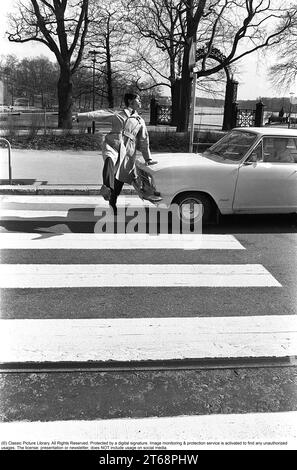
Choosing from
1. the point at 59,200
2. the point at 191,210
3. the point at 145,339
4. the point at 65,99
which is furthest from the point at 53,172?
the point at 65,99

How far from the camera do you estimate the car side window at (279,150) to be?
736 centimetres

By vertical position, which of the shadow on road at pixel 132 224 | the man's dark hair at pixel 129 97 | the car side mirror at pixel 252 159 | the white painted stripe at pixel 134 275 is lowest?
the white painted stripe at pixel 134 275

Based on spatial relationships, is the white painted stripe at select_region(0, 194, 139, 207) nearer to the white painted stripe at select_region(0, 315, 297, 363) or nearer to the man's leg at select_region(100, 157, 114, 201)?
the man's leg at select_region(100, 157, 114, 201)

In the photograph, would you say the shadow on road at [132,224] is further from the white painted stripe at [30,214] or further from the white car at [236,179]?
the white car at [236,179]

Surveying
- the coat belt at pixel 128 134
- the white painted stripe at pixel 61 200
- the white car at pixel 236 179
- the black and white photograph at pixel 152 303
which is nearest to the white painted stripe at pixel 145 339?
the black and white photograph at pixel 152 303

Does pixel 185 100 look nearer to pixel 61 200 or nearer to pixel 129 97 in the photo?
pixel 61 200

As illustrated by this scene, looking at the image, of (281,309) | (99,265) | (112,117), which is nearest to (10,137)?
(112,117)

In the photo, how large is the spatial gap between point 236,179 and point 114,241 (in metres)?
2.10

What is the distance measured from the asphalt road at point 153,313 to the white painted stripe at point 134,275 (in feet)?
0.35

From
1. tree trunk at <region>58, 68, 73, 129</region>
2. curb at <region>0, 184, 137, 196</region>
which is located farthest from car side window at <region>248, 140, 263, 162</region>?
tree trunk at <region>58, 68, 73, 129</region>

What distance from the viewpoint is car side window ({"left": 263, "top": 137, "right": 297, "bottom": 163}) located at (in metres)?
7.36

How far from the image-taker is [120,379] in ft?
10.5

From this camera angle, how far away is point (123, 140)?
7.05m

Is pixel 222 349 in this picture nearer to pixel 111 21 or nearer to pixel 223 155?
pixel 223 155
